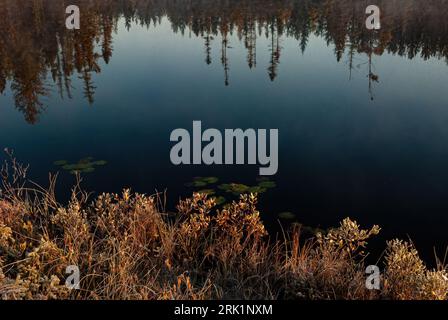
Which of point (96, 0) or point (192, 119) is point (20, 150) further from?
point (96, 0)

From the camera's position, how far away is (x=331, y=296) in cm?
748

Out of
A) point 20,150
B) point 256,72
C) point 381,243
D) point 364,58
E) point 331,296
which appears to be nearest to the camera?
point 331,296

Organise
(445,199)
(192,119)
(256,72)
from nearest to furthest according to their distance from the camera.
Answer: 1. (445,199)
2. (192,119)
3. (256,72)

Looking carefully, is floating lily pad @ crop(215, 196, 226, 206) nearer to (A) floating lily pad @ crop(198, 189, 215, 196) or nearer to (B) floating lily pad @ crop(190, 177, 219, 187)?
(A) floating lily pad @ crop(198, 189, 215, 196)

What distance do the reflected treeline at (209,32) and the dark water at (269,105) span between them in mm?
199

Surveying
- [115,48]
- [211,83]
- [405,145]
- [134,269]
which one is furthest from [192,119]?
[115,48]

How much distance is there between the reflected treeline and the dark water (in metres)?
0.20

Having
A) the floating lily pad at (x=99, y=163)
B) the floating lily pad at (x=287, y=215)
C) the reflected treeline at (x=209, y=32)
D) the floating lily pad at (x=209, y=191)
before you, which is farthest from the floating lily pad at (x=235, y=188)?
the reflected treeline at (x=209, y=32)

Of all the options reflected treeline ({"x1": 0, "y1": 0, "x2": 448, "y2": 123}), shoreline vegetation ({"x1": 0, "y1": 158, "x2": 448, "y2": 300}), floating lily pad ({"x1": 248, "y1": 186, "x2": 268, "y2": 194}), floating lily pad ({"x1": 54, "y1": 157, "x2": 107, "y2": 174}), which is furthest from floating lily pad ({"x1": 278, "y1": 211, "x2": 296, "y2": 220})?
reflected treeline ({"x1": 0, "y1": 0, "x2": 448, "y2": 123})

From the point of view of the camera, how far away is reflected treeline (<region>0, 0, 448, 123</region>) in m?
28.0

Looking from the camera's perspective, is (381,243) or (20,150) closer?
(381,243)

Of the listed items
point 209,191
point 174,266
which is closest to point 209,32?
point 209,191

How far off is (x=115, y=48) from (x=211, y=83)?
1513 centimetres

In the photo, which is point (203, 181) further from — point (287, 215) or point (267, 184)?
point (287, 215)
